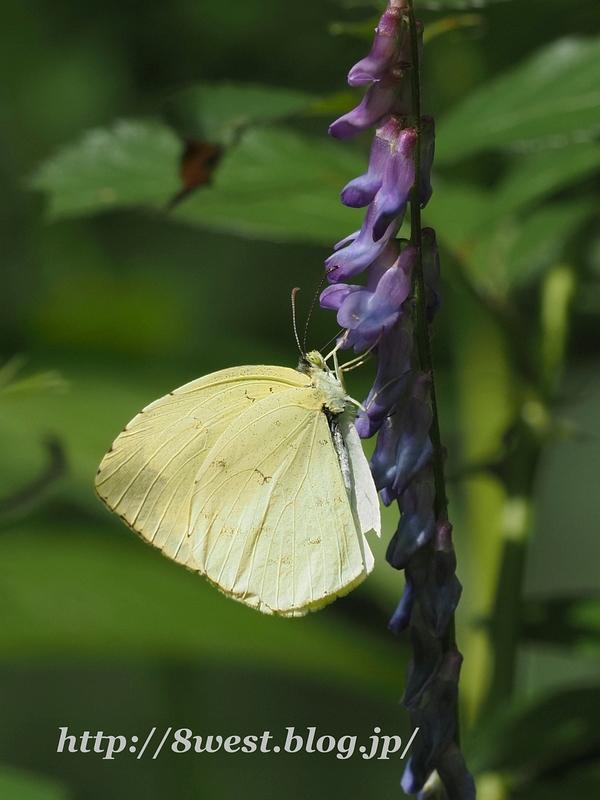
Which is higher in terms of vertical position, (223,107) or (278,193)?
(223,107)

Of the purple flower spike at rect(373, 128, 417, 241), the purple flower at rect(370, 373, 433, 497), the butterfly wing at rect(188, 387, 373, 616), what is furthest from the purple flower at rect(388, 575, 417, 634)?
the purple flower spike at rect(373, 128, 417, 241)

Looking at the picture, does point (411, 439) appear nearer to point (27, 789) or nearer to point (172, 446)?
point (172, 446)

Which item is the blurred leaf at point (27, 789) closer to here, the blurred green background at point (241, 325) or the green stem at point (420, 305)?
the blurred green background at point (241, 325)

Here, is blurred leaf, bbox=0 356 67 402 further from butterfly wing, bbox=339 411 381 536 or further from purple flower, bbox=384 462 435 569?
purple flower, bbox=384 462 435 569

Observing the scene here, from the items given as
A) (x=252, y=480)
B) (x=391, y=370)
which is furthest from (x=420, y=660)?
(x=252, y=480)

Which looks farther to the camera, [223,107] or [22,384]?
[223,107]

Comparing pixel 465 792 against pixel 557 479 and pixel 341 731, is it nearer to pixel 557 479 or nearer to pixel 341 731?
pixel 557 479

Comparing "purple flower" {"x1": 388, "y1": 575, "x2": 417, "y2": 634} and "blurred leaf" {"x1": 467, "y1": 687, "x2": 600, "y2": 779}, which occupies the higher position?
"purple flower" {"x1": 388, "y1": 575, "x2": 417, "y2": 634}
